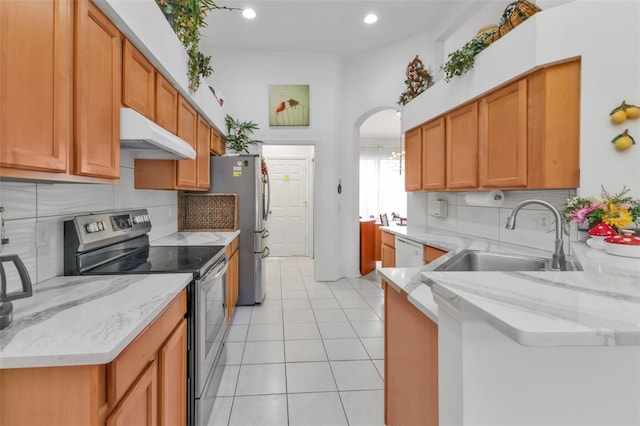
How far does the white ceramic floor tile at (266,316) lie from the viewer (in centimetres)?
308

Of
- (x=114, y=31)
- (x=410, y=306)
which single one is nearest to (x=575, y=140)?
(x=410, y=306)

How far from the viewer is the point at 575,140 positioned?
1884 millimetres

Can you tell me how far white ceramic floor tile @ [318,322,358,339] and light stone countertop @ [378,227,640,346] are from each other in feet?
6.47

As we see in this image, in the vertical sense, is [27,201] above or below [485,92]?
below

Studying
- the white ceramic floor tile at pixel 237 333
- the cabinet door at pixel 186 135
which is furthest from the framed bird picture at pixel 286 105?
the white ceramic floor tile at pixel 237 333

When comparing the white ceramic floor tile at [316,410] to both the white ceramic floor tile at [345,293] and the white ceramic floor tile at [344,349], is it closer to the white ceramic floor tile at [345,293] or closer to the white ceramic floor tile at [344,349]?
the white ceramic floor tile at [344,349]

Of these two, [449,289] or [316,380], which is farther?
[316,380]

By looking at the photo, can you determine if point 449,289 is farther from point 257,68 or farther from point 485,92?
point 257,68

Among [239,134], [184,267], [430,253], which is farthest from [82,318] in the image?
[239,134]

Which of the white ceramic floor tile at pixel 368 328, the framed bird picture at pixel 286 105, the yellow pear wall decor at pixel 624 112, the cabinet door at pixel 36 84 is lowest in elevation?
the white ceramic floor tile at pixel 368 328

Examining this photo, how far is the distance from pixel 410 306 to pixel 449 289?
1.95 ft

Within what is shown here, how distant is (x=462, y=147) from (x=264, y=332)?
100 inches

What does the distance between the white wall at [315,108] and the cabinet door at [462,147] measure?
6.16 ft

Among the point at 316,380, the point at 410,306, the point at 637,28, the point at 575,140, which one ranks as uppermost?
the point at 637,28
